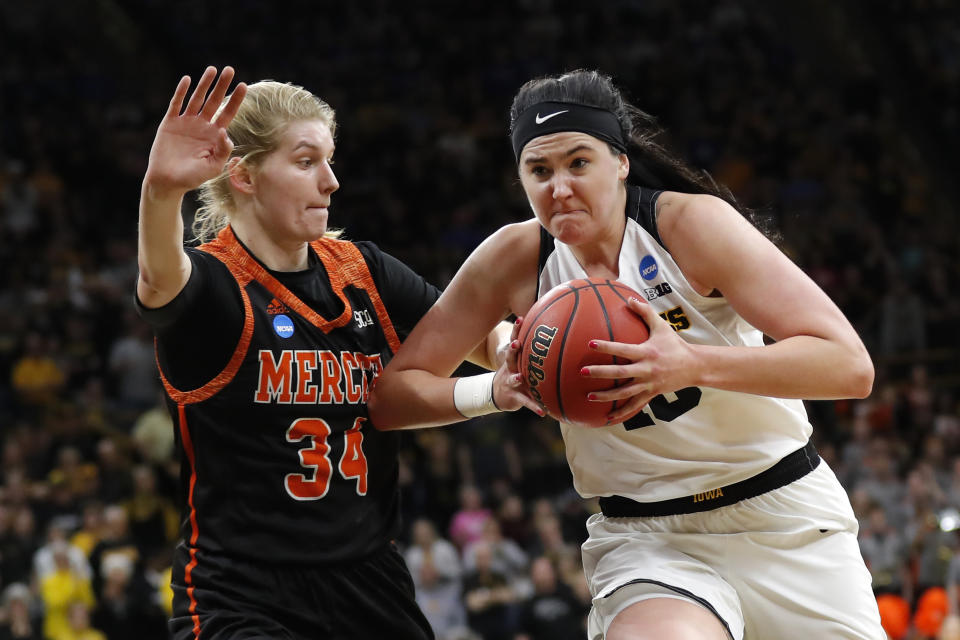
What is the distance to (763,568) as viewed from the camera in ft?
10.1

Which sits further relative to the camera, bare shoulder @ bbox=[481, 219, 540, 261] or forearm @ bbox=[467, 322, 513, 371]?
forearm @ bbox=[467, 322, 513, 371]

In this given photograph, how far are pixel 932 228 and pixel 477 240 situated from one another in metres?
5.08

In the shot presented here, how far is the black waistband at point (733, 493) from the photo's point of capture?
3123 mm

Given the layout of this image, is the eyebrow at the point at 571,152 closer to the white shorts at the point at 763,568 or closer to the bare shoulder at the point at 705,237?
the bare shoulder at the point at 705,237

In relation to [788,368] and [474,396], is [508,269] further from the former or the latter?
[788,368]

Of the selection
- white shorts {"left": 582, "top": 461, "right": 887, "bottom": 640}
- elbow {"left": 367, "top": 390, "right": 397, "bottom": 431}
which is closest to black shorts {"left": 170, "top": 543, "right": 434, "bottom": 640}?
elbow {"left": 367, "top": 390, "right": 397, "bottom": 431}

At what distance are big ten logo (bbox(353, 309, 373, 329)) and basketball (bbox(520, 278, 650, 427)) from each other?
0.65m

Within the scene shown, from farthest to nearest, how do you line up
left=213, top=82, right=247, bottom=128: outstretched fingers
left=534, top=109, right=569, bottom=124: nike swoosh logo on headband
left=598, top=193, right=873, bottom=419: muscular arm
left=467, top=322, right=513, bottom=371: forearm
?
left=467, top=322, right=513, bottom=371: forearm < left=534, top=109, right=569, bottom=124: nike swoosh logo on headband < left=213, top=82, right=247, bottom=128: outstretched fingers < left=598, top=193, right=873, bottom=419: muscular arm

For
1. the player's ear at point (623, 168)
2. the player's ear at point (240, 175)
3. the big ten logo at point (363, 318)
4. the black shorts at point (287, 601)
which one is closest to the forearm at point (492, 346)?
the big ten logo at point (363, 318)

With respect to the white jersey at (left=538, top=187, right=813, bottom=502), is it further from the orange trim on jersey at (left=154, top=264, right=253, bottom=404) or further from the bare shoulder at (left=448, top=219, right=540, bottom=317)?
the orange trim on jersey at (left=154, top=264, right=253, bottom=404)

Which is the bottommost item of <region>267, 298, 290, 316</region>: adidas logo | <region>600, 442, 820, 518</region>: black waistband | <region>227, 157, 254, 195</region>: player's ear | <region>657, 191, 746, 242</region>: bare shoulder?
<region>600, 442, 820, 518</region>: black waistband

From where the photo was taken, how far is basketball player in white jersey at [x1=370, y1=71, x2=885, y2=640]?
9.68 feet

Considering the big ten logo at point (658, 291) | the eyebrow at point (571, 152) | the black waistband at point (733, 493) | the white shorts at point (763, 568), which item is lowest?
the white shorts at point (763, 568)

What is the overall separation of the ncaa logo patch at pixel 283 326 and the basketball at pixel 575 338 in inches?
28.0
